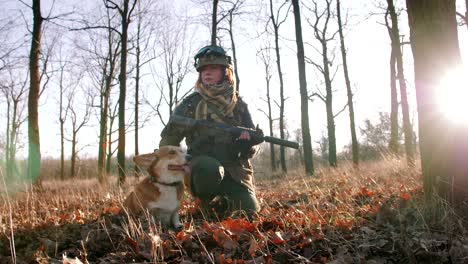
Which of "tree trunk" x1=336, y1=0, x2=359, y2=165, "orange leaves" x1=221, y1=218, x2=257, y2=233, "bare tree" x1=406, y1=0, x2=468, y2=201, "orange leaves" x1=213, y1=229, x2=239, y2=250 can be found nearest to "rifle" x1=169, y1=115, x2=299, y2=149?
"orange leaves" x1=221, y1=218, x2=257, y2=233

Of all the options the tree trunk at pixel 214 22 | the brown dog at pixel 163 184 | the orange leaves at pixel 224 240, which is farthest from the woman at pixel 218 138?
the tree trunk at pixel 214 22

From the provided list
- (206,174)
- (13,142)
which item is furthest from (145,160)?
(13,142)

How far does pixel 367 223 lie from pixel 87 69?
20472 millimetres

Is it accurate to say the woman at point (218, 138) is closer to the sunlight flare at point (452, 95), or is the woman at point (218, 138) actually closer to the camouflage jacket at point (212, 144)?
the camouflage jacket at point (212, 144)

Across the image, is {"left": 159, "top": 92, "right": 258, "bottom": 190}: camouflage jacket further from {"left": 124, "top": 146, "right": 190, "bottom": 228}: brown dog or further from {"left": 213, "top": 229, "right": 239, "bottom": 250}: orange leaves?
{"left": 213, "top": 229, "right": 239, "bottom": 250}: orange leaves

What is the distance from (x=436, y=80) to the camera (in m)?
3.01

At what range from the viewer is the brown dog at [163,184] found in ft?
11.1

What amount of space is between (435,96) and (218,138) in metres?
2.36

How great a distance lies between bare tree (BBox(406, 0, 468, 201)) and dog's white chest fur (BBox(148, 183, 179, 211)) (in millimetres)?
2452

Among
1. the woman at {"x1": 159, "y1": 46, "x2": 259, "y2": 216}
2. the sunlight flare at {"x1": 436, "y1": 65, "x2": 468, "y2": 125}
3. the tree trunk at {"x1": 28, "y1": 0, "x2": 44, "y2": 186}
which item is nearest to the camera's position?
the sunlight flare at {"x1": 436, "y1": 65, "x2": 468, "y2": 125}

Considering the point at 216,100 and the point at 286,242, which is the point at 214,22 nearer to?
the point at 216,100

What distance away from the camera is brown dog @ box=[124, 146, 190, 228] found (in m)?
3.39

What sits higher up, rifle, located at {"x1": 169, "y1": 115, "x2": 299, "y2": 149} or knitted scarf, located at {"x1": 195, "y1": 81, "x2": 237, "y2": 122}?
knitted scarf, located at {"x1": 195, "y1": 81, "x2": 237, "y2": 122}

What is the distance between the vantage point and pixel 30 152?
9.56 m
